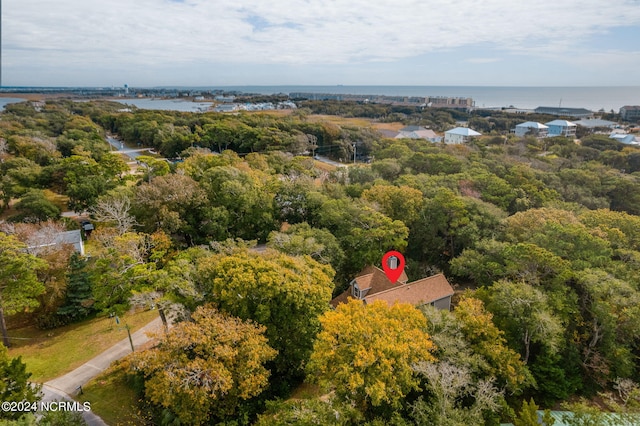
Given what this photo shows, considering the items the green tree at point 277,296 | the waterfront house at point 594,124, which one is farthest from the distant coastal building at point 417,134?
the green tree at point 277,296

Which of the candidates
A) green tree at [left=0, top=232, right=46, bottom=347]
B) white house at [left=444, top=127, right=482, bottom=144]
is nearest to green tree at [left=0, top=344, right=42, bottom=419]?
green tree at [left=0, top=232, right=46, bottom=347]

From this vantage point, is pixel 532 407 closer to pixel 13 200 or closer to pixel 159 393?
pixel 159 393

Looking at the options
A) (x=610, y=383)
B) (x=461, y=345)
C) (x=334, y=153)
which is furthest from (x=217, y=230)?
(x=334, y=153)

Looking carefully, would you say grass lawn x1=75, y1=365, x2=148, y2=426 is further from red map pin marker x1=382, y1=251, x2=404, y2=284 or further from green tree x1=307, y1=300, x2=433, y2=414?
red map pin marker x1=382, y1=251, x2=404, y2=284

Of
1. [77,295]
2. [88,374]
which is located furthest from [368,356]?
[77,295]

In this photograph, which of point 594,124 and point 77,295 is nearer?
point 77,295

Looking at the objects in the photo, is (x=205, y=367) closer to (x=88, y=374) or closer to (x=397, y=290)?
(x=88, y=374)

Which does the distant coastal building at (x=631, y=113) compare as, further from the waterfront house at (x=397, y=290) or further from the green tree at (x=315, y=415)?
the green tree at (x=315, y=415)

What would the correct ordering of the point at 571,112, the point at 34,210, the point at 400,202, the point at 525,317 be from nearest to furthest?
the point at 525,317
the point at 400,202
the point at 34,210
the point at 571,112
